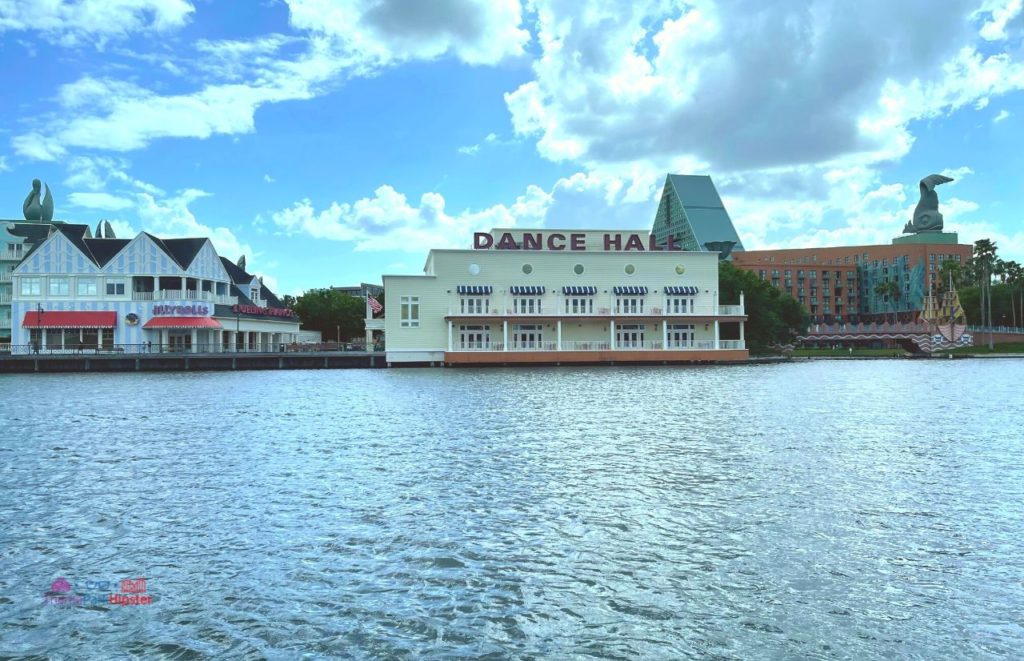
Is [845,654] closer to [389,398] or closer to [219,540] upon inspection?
[219,540]

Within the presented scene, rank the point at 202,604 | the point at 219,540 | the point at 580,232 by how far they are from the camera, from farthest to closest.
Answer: the point at 580,232
the point at 219,540
the point at 202,604

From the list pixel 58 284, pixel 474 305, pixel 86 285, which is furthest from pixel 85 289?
pixel 474 305

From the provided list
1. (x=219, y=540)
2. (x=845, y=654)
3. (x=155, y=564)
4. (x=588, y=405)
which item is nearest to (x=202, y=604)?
(x=155, y=564)

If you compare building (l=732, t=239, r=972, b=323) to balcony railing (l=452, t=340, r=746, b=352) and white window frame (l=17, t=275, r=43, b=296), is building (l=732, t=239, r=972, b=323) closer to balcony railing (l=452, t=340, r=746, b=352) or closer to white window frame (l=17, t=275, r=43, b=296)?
balcony railing (l=452, t=340, r=746, b=352)

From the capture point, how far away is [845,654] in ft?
23.0

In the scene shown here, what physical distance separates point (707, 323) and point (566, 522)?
6859cm

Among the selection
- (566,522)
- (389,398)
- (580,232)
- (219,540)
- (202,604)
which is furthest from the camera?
(580,232)

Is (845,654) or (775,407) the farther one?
(775,407)

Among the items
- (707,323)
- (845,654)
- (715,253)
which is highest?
(715,253)

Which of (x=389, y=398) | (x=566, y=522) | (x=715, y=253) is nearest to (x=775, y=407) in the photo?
(x=389, y=398)

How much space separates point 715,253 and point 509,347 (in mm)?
23052

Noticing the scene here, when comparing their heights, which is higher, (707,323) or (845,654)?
(707,323)

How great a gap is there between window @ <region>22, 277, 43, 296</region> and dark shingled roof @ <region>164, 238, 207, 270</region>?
473 inches

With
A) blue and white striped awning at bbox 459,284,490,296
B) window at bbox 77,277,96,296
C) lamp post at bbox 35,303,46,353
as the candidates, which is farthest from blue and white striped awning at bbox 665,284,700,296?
lamp post at bbox 35,303,46,353
